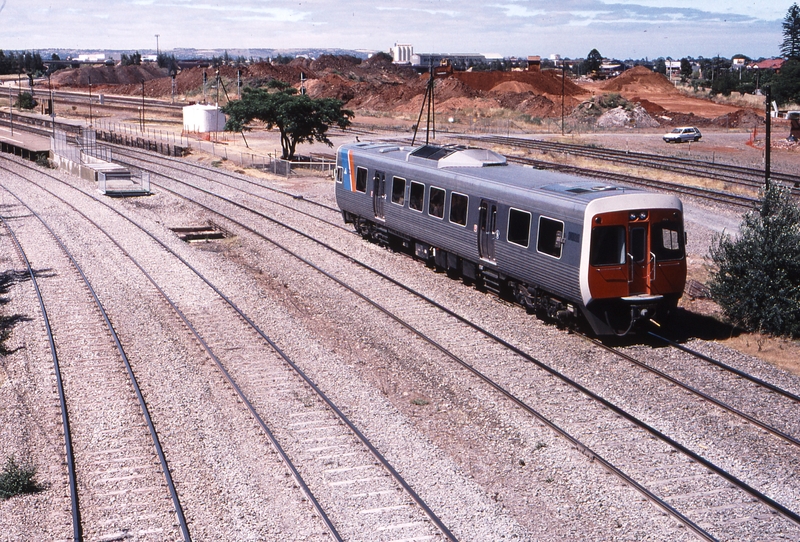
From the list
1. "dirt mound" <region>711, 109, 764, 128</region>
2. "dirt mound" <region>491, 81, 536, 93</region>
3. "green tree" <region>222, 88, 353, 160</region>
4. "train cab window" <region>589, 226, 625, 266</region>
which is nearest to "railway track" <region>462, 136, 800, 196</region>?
"green tree" <region>222, 88, 353, 160</region>

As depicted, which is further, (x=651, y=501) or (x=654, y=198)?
(x=654, y=198)

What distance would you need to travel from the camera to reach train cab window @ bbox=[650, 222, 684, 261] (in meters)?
16.4

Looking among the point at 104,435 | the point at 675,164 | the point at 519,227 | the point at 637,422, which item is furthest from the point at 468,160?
the point at 675,164

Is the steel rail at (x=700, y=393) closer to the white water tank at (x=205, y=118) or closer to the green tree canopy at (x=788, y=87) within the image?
the white water tank at (x=205, y=118)

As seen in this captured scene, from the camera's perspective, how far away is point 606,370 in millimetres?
15430

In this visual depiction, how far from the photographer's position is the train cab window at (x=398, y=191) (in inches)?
922

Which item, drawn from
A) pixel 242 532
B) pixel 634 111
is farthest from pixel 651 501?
pixel 634 111

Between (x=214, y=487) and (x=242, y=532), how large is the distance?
1.28m

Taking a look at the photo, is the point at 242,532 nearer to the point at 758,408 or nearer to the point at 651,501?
the point at 651,501

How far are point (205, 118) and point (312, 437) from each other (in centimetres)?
6657

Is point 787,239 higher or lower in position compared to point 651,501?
higher

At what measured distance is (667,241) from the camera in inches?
651

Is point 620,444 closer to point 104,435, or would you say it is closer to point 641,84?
point 104,435

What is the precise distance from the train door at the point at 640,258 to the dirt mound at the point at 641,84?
116 m
